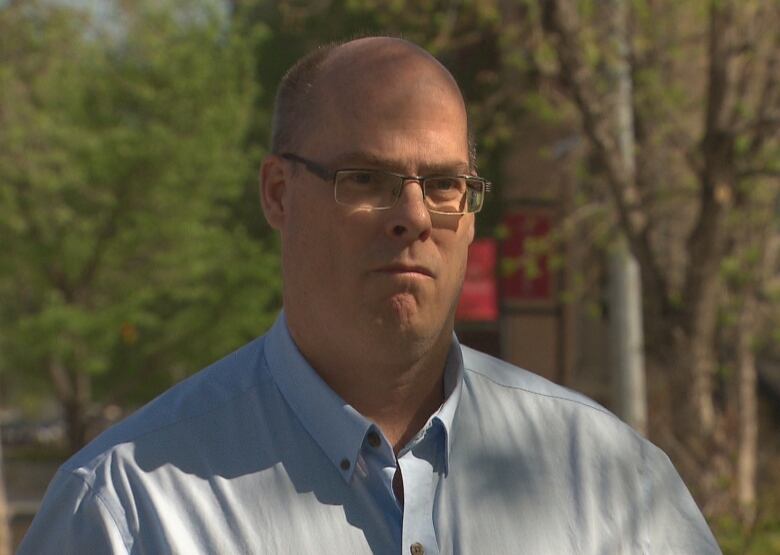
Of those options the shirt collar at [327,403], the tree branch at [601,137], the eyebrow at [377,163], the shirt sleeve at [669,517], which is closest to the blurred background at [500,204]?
the tree branch at [601,137]

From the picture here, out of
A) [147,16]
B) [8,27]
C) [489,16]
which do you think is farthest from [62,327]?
[489,16]

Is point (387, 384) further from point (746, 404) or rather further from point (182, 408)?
point (746, 404)

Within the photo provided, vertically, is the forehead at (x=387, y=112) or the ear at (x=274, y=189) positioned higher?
the forehead at (x=387, y=112)

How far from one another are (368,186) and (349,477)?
38 cm

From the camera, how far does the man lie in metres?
1.75

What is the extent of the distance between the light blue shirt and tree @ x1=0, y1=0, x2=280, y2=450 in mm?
18323

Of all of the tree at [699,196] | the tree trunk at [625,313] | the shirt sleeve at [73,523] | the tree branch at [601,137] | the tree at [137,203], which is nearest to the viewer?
the shirt sleeve at [73,523]

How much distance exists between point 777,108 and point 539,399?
694cm

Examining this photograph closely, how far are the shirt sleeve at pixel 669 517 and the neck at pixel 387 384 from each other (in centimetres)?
34

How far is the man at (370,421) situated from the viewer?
5.74ft

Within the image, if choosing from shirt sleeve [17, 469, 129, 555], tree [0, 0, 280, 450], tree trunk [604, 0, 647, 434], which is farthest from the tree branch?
tree [0, 0, 280, 450]

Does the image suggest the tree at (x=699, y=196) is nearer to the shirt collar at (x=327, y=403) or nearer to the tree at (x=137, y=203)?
the shirt collar at (x=327, y=403)

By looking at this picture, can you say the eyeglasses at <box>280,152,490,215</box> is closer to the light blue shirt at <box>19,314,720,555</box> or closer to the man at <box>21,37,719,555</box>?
the man at <box>21,37,719,555</box>

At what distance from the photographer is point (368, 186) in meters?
1.86
